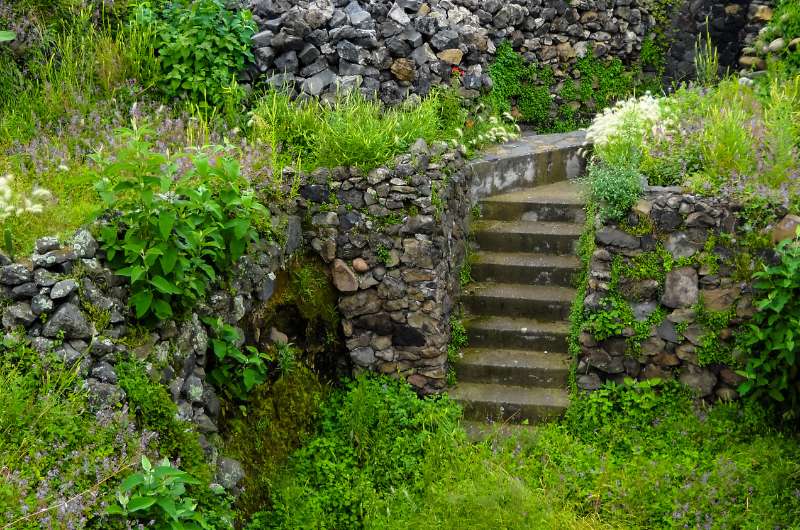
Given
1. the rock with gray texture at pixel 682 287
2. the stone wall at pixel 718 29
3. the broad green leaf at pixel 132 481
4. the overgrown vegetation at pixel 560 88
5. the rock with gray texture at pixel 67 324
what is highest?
the stone wall at pixel 718 29

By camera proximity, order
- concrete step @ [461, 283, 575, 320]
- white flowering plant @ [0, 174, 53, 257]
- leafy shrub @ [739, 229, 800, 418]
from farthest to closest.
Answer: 1. concrete step @ [461, 283, 575, 320]
2. leafy shrub @ [739, 229, 800, 418]
3. white flowering plant @ [0, 174, 53, 257]

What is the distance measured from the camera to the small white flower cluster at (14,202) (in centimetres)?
503

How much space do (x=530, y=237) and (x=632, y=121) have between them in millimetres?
1516

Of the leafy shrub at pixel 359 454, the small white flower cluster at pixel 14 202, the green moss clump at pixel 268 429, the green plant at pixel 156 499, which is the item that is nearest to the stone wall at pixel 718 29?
the leafy shrub at pixel 359 454

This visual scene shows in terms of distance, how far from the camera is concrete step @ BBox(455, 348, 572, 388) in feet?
24.3

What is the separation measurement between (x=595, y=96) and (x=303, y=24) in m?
4.77

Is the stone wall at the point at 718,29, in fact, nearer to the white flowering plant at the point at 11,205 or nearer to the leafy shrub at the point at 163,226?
the leafy shrub at the point at 163,226

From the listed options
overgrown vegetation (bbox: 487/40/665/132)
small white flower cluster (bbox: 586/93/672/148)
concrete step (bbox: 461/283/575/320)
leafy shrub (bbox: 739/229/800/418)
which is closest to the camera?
leafy shrub (bbox: 739/229/800/418)

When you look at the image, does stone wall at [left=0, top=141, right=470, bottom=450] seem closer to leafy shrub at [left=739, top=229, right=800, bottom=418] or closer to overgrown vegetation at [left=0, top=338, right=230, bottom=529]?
overgrown vegetation at [left=0, top=338, right=230, bottom=529]

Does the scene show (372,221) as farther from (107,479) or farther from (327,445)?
(107,479)

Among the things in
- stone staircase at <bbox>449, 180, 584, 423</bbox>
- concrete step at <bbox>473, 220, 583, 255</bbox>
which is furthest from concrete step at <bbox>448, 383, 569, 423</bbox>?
concrete step at <bbox>473, 220, 583, 255</bbox>

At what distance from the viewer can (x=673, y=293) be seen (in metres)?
6.89

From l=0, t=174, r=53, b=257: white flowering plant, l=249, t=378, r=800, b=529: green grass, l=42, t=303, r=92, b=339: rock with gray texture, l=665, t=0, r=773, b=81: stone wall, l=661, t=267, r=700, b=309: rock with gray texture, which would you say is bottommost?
l=249, t=378, r=800, b=529: green grass

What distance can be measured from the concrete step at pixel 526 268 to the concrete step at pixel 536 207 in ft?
1.60
